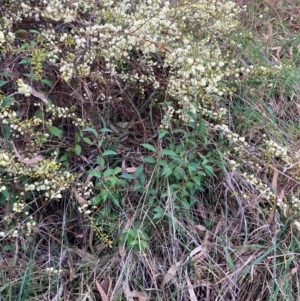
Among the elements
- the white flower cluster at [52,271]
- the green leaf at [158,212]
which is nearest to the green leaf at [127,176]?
the green leaf at [158,212]

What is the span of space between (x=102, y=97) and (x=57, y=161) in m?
0.30

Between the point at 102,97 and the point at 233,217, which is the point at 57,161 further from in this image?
the point at 233,217

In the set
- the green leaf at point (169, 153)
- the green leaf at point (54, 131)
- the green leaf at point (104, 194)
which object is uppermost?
the green leaf at point (54, 131)

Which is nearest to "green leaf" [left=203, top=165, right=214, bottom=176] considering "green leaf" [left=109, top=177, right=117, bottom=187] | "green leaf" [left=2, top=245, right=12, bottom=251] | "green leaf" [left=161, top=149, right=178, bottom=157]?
"green leaf" [left=161, top=149, right=178, bottom=157]

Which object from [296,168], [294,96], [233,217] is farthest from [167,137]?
[294,96]

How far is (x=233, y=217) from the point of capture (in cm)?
157

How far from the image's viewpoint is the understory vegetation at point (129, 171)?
1.38 metres

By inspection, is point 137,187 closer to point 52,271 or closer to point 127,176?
point 127,176

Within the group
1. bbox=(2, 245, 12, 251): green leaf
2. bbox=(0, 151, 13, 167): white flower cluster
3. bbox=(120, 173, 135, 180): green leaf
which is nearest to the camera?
bbox=(0, 151, 13, 167): white flower cluster

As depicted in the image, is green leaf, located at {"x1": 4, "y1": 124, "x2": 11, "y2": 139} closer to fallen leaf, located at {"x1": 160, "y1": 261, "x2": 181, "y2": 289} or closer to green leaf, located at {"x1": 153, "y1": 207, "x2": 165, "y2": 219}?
green leaf, located at {"x1": 153, "y1": 207, "x2": 165, "y2": 219}

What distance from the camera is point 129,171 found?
5.05 feet

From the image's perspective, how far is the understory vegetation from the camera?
1.38 metres

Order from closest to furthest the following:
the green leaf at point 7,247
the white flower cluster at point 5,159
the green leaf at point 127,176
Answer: the white flower cluster at point 5,159, the green leaf at point 7,247, the green leaf at point 127,176

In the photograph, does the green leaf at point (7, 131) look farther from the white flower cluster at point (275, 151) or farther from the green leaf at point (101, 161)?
the white flower cluster at point (275, 151)
